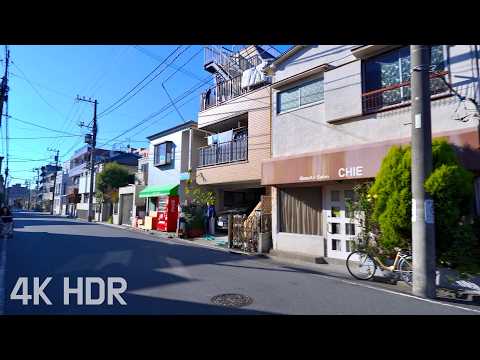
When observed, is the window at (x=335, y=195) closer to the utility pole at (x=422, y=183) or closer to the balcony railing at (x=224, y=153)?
the utility pole at (x=422, y=183)

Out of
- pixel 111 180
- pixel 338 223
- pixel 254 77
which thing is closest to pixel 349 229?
pixel 338 223

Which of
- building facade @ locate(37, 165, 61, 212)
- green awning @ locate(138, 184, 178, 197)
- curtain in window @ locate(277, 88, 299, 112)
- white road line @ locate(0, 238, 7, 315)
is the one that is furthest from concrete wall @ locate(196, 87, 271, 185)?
building facade @ locate(37, 165, 61, 212)

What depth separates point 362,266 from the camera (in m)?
7.52

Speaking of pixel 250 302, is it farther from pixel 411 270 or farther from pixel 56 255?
pixel 56 255

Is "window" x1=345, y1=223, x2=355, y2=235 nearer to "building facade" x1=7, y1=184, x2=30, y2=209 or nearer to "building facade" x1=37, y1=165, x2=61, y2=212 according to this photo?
"building facade" x1=37, y1=165, x2=61, y2=212

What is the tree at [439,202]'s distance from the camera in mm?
6246

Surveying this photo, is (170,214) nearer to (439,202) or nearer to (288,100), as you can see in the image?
(288,100)

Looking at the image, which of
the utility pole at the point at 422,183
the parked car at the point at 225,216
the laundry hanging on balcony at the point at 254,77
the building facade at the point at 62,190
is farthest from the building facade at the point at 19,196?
the utility pole at the point at 422,183

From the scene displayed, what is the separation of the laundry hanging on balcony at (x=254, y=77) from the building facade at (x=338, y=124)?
210 cm

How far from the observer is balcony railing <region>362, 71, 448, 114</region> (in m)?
7.97

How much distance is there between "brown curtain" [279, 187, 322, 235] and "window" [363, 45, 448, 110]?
3494 millimetres

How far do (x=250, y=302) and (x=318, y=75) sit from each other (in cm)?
854

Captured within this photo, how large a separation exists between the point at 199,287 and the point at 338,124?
269 inches
